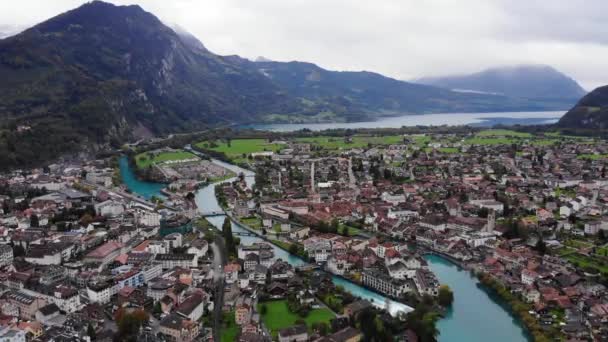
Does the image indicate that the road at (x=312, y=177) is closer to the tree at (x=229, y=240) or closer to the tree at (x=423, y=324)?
the tree at (x=229, y=240)

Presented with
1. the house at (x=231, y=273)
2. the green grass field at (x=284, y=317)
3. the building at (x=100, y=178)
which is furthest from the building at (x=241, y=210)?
the green grass field at (x=284, y=317)

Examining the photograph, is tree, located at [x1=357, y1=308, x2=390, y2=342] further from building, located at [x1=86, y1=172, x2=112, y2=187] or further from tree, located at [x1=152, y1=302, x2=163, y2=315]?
building, located at [x1=86, y1=172, x2=112, y2=187]

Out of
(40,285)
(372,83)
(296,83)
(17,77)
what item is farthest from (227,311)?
(372,83)

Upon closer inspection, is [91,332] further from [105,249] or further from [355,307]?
[105,249]

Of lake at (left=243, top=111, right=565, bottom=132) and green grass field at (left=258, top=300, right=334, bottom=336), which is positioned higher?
lake at (left=243, top=111, right=565, bottom=132)

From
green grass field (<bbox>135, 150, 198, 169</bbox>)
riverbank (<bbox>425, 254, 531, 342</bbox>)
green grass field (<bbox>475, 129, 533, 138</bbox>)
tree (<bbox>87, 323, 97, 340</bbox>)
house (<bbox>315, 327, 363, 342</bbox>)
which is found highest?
green grass field (<bbox>475, 129, 533, 138</bbox>)

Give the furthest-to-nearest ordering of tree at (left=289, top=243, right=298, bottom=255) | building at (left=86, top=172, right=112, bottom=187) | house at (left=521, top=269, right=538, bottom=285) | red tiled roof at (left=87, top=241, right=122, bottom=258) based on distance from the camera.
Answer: building at (left=86, top=172, right=112, bottom=187) → tree at (left=289, top=243, right=298, bottom=255) → red tiled roof at (left=87, top=241, right=122, bottom=258) → house at (left=521, top=269, right=538, bottom=285)

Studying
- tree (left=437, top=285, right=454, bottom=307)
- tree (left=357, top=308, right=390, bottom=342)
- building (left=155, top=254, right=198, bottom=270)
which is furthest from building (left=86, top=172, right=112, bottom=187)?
tree (left=357, top=308, right=390, bottom=342)
